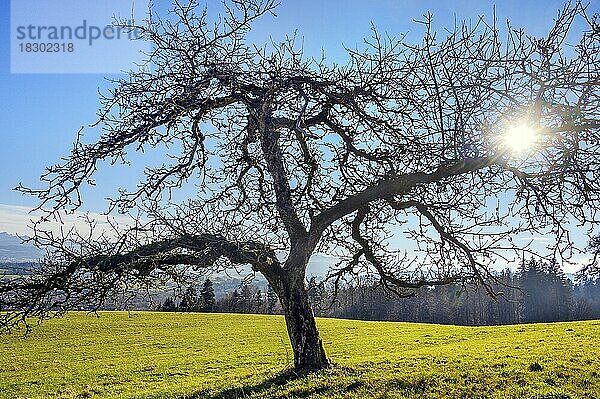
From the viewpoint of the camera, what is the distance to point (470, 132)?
5332 millimetres

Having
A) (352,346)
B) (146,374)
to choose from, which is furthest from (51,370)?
(352,346)

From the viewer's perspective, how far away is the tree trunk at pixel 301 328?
8547 mm

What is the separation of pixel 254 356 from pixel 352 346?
593 cm

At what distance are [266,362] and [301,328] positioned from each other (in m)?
13.8

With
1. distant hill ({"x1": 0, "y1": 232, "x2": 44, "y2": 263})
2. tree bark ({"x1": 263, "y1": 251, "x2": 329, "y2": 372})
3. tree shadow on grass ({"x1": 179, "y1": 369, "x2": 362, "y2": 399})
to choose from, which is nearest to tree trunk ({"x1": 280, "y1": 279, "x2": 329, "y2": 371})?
tree bark ({"x1": 263, "y1": 251, "x2": 329, "y2": 372})

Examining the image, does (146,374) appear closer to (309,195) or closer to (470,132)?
(309,195)

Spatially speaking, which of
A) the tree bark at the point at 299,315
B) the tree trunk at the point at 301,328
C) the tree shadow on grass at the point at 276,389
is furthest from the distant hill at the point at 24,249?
the tree trunk at the point at 301,328

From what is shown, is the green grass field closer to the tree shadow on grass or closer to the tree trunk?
the tree shadow on grass

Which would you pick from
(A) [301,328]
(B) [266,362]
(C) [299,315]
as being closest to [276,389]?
(A) [301,328]

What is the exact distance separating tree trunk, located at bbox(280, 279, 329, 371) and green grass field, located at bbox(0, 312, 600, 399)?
322 mm

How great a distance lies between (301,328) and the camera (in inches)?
337

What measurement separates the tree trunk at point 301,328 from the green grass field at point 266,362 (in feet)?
1.06

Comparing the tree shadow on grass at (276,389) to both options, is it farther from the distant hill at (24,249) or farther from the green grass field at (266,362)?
the distant hill at (24,249)

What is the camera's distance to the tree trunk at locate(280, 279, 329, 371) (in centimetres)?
855
